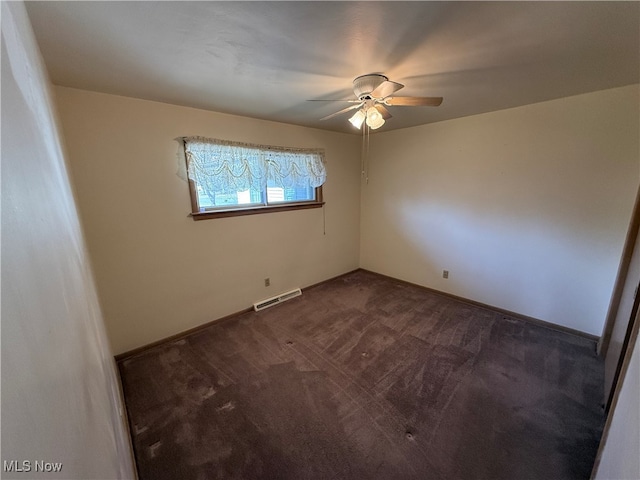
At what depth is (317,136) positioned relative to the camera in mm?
3455

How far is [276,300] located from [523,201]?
3043mm

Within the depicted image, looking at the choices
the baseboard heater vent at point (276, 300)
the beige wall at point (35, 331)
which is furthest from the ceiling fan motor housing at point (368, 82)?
the baseboard heater vent at point (276, 300)

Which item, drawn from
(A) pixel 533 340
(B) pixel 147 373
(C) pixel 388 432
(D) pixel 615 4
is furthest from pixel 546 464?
(B) pixel 147 373

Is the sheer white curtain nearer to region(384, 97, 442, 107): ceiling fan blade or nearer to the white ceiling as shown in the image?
the white ceiling

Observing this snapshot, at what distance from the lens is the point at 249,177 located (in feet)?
9.14

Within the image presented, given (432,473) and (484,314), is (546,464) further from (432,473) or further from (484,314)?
(484,314)

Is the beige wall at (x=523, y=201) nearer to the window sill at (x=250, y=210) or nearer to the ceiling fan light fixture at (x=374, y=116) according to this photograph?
the window sill at (x=250, y=210)

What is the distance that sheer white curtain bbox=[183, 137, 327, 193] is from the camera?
7.99 ft

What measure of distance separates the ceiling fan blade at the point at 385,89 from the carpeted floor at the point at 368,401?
213 centimetres

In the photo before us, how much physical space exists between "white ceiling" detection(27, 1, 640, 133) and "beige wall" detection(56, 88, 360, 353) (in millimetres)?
263

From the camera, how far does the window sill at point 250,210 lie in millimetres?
2594

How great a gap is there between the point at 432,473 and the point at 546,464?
65cm

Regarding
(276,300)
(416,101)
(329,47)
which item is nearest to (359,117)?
(416,101)

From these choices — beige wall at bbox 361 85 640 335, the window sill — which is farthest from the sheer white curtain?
beige wall at bbox 361 85 640 335
